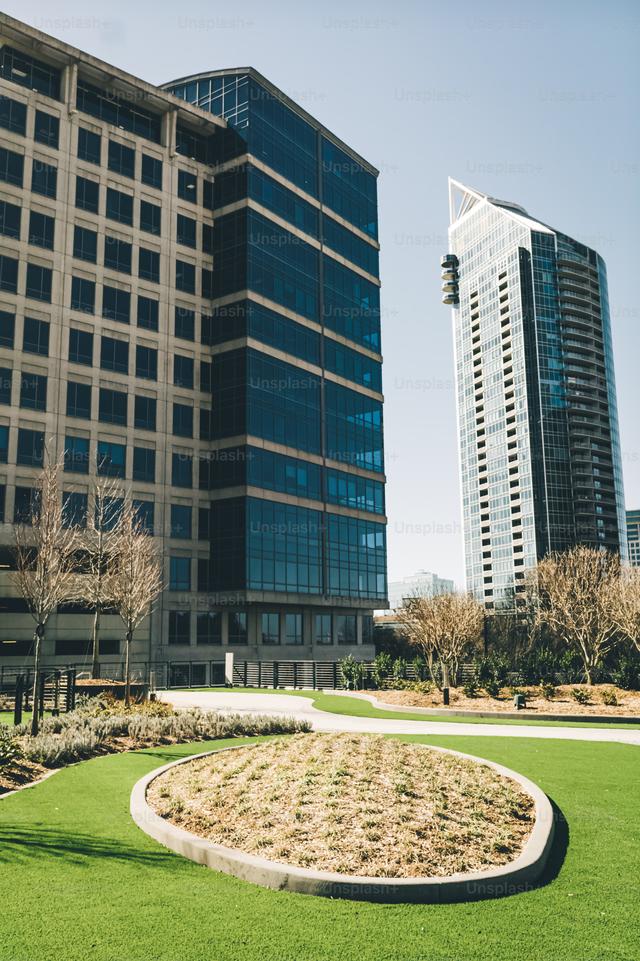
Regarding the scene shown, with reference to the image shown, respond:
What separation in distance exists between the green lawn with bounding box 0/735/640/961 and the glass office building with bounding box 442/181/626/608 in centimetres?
12568

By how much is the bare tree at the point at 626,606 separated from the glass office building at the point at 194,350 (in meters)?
21.7

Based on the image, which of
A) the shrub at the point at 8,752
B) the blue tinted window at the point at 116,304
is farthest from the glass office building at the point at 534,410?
the shrub at the point at 8,752

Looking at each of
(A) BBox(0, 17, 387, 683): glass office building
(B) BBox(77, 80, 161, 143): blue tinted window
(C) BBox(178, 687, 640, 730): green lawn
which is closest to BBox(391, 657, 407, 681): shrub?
(C) BBox(178, 687, 640, 730): green lawn

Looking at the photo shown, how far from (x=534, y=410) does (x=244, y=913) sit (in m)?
140

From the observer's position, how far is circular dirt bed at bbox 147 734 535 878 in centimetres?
895

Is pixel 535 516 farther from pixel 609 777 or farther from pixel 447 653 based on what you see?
pixel 609 777

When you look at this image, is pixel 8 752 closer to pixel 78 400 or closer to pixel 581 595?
pixel 78 400

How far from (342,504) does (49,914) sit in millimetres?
57722

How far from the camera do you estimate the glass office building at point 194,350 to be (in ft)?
166

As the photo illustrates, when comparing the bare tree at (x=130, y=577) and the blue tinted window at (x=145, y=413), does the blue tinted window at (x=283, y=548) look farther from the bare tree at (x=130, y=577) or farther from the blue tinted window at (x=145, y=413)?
the bare tree at (x=130, y=577)

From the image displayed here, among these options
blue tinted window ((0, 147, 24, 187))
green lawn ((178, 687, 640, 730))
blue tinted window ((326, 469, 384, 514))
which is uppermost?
blue tinted window ((0, 147, 24, 187))

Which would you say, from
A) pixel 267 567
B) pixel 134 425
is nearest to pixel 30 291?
pixel 134 425

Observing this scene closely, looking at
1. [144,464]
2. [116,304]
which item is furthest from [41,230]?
[144,464]

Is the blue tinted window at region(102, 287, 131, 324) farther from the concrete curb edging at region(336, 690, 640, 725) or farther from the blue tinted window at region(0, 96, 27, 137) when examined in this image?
the concrete curb edging at region(336, 690, 640, 725)
